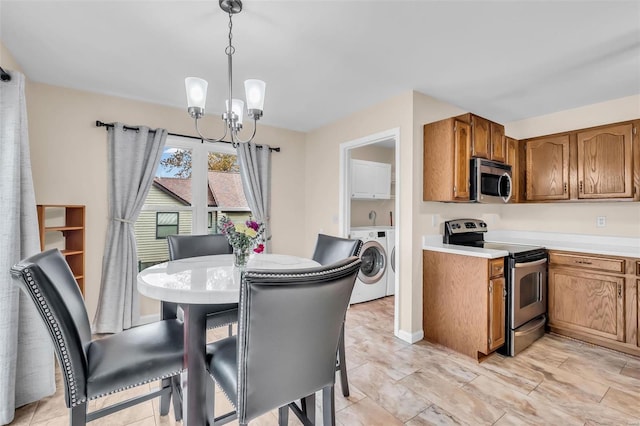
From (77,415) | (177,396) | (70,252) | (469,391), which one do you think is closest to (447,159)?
(469,391)

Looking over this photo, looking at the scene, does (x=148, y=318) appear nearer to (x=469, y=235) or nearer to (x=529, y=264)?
(x=469, y=235)

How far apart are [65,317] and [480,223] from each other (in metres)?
3.63

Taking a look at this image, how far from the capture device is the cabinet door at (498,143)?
9.95 ft

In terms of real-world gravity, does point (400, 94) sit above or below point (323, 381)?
above

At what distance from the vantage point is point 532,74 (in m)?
2.50

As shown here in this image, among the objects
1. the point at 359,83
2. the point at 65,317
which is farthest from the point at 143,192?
the point at 359,83

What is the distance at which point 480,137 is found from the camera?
289 centimetres

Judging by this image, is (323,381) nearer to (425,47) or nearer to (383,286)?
(425,47)

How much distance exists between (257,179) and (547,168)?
11.2 ft

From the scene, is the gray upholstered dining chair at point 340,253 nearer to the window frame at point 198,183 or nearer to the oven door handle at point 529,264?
the oven door handle at point 529,264

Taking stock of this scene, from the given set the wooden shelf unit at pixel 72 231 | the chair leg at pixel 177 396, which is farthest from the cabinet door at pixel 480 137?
the wooden shelf unit at pixel 72 231

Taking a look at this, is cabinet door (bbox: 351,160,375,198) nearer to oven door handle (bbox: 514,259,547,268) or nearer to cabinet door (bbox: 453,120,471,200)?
cabinet door (bbox: 453,120,471,200)

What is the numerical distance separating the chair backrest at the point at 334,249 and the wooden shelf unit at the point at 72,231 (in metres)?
2.11

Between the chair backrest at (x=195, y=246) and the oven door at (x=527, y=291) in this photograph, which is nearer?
the chair backrest at (x=195, y=246)
